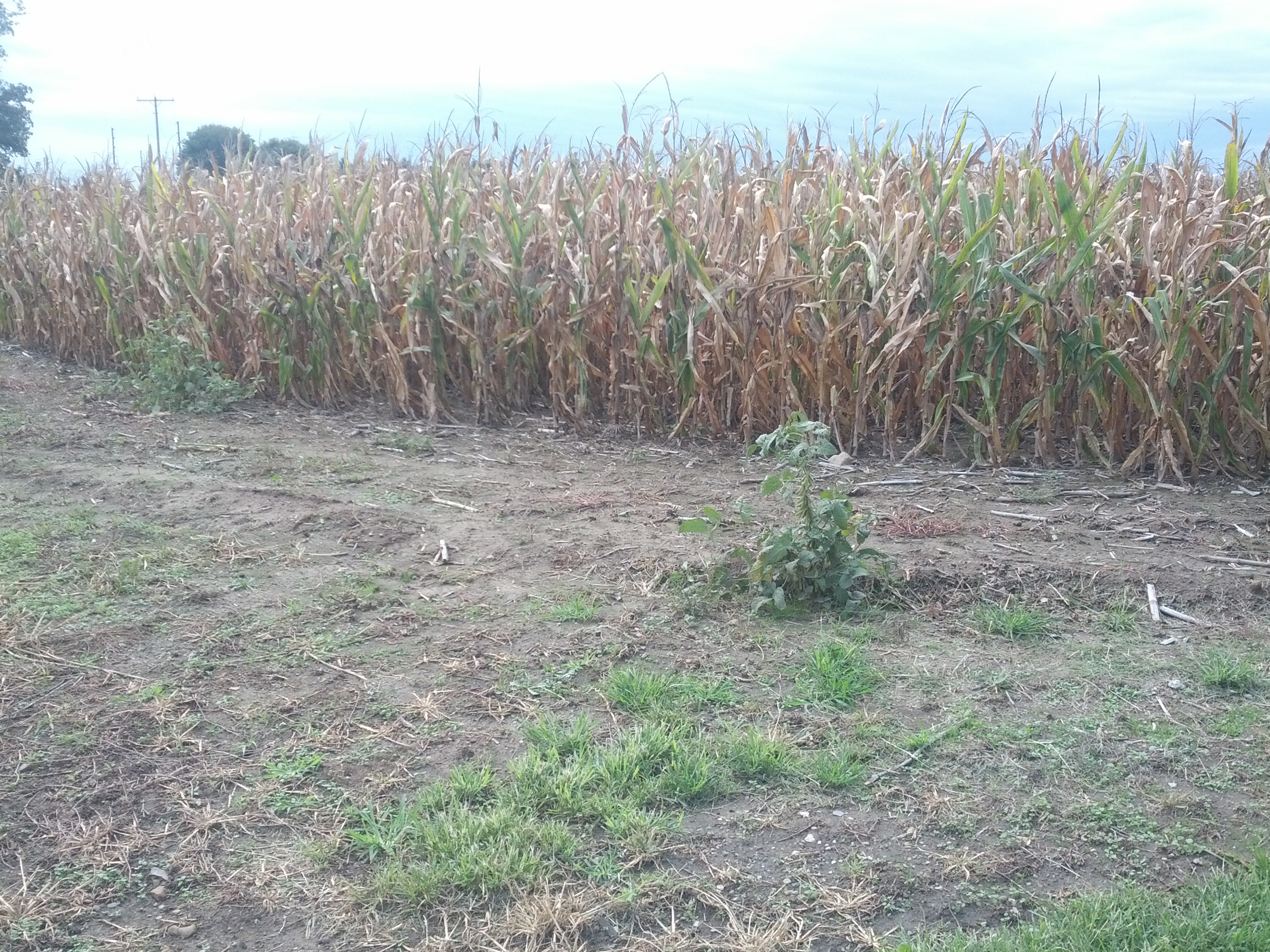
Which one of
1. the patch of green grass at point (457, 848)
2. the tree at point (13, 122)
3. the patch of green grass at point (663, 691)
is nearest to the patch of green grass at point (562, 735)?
the patch of green grass at point (663, 691)

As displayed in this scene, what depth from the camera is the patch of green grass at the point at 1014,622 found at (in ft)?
11.8

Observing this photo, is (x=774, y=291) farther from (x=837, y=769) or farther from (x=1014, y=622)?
(x=837, y=769)

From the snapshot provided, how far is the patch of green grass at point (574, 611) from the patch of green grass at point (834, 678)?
802 millimetres

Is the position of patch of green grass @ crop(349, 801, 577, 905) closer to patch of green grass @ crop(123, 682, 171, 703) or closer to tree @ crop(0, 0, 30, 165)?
patch of green grass @ crop(123, 682, 171, 703)

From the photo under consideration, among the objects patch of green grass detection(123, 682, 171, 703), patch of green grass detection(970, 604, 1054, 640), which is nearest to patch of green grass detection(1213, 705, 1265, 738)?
patch of green grass detection(970, 604, 1054, 640)

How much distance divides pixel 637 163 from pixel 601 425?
2.01m

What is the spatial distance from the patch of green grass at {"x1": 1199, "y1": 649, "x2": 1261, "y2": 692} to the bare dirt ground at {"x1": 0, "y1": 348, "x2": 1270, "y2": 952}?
0.04 feet

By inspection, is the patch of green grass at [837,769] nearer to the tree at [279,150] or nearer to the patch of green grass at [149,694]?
the patch of green grass at [149,694]

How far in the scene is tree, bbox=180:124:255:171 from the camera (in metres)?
9.60

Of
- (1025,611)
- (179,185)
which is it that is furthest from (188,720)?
(179,185)

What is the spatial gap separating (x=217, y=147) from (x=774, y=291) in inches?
271

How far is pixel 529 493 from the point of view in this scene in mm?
5320

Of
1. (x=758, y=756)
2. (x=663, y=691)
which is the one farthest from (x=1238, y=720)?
(x=663, y=691)

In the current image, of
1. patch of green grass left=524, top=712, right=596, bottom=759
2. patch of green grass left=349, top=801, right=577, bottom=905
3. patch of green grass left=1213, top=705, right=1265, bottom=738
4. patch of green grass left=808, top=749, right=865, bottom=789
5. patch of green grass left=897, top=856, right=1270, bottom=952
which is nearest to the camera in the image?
patch of green grass left=897, top=856, right=1270, bottom=952
